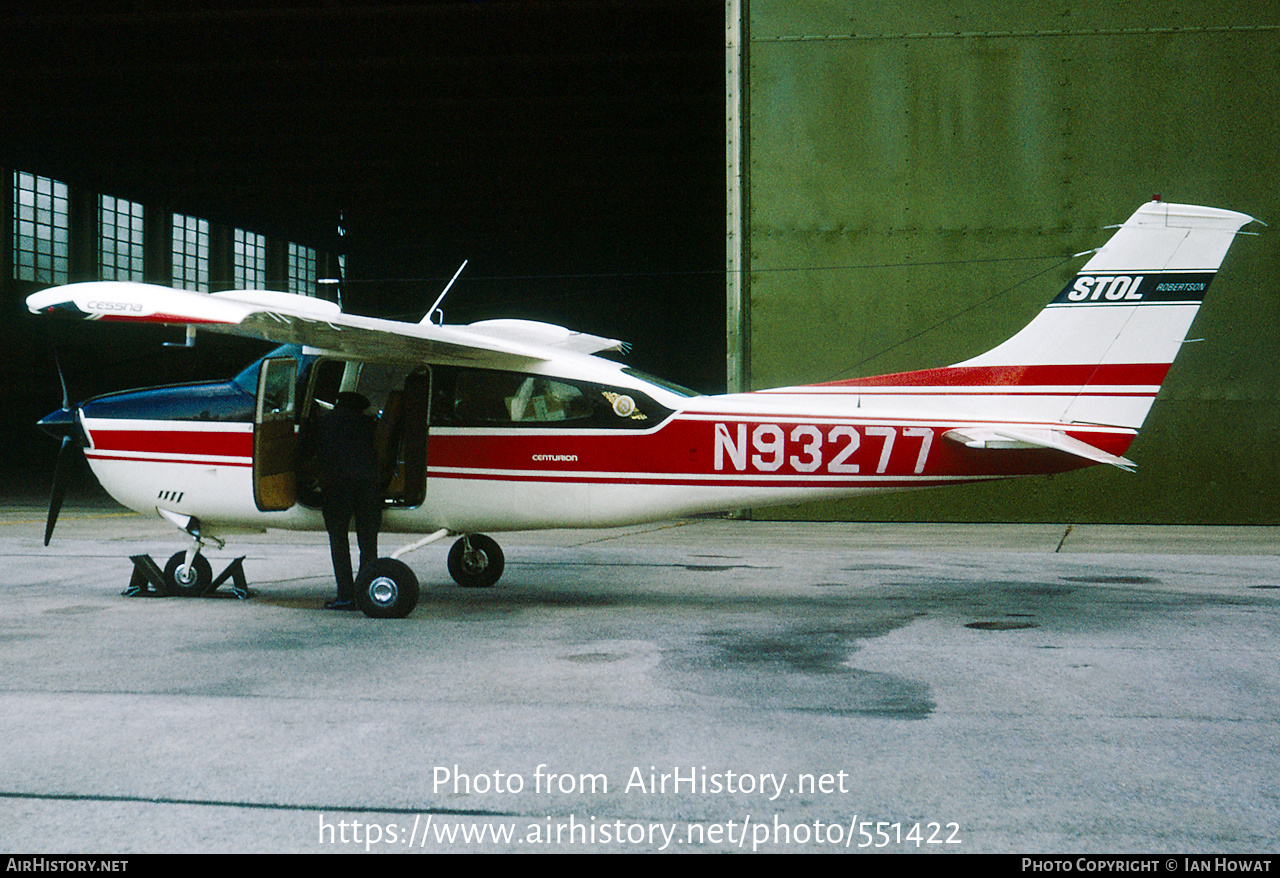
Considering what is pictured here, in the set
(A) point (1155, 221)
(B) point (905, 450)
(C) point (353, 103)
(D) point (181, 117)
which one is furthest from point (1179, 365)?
(D) point (181, 117)

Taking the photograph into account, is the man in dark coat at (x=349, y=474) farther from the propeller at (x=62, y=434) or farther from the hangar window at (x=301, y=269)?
the hangar window at (x=301, y=269)

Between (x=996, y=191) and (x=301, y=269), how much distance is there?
138ft

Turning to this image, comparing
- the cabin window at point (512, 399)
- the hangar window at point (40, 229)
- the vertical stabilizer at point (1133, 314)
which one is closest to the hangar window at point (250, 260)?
the hangar window at point (40, 229)

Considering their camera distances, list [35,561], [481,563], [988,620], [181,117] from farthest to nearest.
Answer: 1. [181,117]
2. [35,561]
3. [481,563]
4. [988,620]

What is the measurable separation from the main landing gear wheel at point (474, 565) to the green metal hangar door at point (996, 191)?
7.33 meters

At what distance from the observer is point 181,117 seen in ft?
93.4

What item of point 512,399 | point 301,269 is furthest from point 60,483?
point 301,269

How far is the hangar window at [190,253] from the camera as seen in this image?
4197 cm

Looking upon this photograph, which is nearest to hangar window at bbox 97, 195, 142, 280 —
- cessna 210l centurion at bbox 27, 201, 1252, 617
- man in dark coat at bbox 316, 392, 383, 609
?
cessna 210l centurion at bbox 27, 201, 1252, 617

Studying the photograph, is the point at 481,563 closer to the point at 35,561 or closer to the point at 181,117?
the point at 35,561

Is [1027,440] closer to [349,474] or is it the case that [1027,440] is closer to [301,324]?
[349,474]

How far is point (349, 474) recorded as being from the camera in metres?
8.09

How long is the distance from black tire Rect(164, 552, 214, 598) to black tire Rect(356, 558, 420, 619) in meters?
1.89
